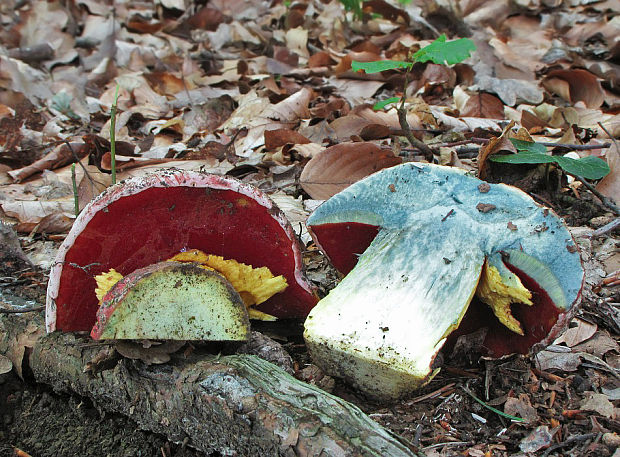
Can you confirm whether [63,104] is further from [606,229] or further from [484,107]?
[606,229]

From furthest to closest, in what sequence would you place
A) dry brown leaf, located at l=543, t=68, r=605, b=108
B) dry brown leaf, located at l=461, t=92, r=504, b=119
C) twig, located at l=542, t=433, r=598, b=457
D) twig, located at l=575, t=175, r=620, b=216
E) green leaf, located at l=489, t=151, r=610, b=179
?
1. dry brown leaf, located at l=543, t=68, r=605, b=108
2. dry brown leaf, located at l=461, t=92, r=504, b=119
3. twig, located at l=575, t=175, r=620, b=216
4. green leaf, located at l=489, t=151, r=610, b=179
5. twig, located at l=542, t=433, r=598, b=457

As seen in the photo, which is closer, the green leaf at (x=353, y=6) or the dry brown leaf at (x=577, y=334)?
the dry brown leaf at (x=577, y=334)

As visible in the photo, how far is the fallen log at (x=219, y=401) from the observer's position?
1.35 meters

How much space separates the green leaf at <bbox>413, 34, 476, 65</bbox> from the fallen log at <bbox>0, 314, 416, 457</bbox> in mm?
1643

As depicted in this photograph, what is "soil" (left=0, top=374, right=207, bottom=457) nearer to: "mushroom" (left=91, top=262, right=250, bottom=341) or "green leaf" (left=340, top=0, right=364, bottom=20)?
"mushroom" (left=91, top=262, right=250, bottom=341)

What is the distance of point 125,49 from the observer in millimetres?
6281

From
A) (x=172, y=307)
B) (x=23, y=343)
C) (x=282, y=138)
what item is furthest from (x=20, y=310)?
(x=282, y=138)

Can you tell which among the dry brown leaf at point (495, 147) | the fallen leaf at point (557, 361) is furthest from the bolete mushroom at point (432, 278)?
the dry brown leaf at point (495, 147)

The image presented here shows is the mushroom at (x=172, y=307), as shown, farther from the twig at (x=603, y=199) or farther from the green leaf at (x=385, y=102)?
the twig at (x=603, y=199)

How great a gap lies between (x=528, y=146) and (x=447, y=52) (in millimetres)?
592

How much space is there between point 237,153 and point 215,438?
245cm

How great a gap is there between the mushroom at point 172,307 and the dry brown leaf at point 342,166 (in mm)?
1357

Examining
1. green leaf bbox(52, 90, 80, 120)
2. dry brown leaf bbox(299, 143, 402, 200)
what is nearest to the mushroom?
dry brown leaf bbox(299, 143, 402, 200)

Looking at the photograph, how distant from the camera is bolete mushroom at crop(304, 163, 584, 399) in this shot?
1.62 meters
